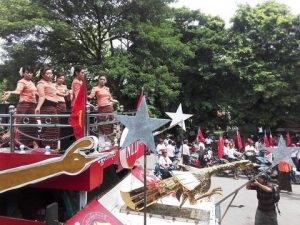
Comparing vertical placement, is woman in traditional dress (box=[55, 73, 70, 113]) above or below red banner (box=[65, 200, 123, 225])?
above

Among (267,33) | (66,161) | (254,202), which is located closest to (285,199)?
(254,202)

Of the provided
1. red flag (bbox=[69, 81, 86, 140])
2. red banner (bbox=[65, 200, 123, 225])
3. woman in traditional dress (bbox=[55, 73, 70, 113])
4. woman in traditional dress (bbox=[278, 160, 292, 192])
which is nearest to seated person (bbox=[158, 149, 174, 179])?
woman in traditional dress (bbox=[278, 160, 292, 192])

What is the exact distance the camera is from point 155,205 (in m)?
6.65

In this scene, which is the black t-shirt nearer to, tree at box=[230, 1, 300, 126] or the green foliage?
the green foliage

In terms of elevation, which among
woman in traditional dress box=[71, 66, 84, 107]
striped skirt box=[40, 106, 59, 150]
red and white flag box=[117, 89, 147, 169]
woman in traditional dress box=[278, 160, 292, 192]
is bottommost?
woman in traditional dress box=[278, 160, 292, 192]

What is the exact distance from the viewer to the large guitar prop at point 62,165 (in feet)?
15.5

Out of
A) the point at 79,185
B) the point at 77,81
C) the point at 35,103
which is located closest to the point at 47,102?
the point at 35,103

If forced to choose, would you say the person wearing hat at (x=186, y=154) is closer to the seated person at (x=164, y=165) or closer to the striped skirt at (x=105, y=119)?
the seated person at (x=164, y=165)

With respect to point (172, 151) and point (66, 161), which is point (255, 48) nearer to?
point (172, 151)

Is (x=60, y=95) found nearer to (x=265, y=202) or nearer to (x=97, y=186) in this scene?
(x=97, y=186)

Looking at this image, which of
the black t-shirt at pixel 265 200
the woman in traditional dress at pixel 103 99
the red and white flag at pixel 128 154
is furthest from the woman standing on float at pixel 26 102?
the black t-shirt at pixel 265 200

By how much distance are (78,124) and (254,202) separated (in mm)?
10023

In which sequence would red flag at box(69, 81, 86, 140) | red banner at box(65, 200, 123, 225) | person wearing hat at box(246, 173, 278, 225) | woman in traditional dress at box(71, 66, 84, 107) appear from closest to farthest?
red flag at box(69, 81, 86, 140) < red banner at box(65, 200, 123, 225) < woman in traditional dress at box(71, 66, 84, 107) < person wearing hat at box(246, 173, 278, 225)

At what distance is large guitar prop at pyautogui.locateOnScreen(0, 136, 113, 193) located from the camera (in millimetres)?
4738
